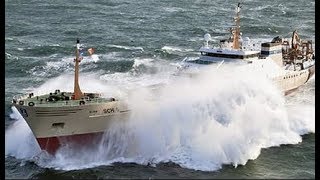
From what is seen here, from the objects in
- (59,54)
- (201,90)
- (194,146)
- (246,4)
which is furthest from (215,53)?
(246,4)

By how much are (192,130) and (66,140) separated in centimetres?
871

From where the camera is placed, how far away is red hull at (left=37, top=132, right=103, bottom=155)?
38.7 meters

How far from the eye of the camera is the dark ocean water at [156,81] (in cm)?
3750

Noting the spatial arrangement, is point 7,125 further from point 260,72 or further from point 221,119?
point 260,72

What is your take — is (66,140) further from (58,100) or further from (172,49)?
(172,49)

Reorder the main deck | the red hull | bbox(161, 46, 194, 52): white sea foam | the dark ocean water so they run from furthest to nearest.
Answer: bbox(161, 46, 194, 52): white sea foam
the red hull
the main deck
the dark ocean water

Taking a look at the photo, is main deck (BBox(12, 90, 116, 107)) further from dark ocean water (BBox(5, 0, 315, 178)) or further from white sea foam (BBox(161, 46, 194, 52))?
white sea foam (BBox(161, 46, 194, 52))

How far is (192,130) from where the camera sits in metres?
39.5

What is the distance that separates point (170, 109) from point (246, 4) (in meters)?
74.6

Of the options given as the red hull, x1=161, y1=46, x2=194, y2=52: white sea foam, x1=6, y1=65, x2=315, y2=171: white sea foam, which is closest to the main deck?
the red hull

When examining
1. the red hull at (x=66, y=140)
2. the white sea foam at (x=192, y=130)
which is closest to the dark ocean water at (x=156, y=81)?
the white sea foam at (x=192, y=130)

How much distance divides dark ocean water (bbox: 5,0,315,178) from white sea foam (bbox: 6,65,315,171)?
79 mm

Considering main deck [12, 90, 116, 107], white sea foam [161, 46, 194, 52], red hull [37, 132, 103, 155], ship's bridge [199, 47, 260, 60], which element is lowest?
red hull [37, 132, 103, 155]

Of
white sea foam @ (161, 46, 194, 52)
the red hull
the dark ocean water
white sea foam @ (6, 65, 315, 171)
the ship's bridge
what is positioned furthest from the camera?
white sea foam @ (161, 46, 194, 52)
